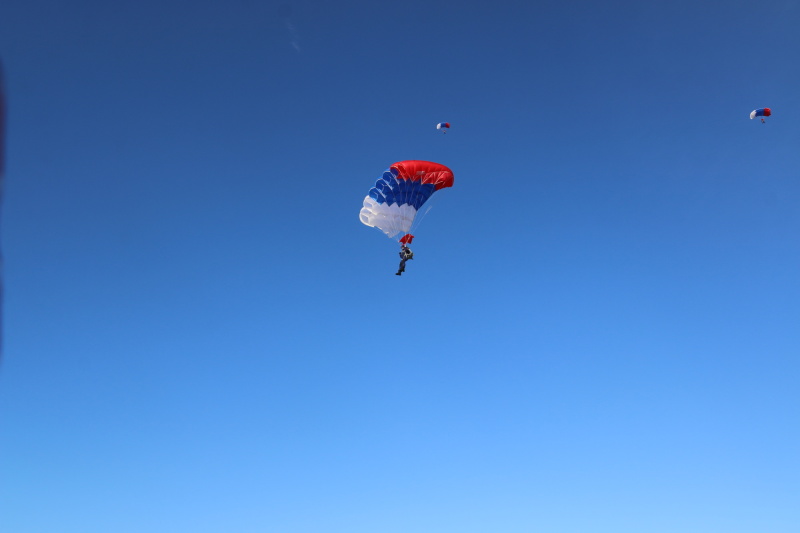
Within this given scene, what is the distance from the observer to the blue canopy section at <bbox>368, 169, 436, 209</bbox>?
55906 millimetres

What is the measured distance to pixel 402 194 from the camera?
56.7 m

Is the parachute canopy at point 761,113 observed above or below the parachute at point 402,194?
above

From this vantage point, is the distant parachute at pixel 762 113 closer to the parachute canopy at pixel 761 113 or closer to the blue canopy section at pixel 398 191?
the parachute canopy at pixel 761 113

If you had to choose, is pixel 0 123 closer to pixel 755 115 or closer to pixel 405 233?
pixel 405 233

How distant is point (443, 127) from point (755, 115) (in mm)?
32732

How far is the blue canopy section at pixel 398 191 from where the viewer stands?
2201 inches

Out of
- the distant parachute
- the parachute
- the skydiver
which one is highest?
the distant parachute

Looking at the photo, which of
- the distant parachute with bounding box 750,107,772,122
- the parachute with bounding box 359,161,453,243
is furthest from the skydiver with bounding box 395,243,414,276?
the distant parachute with bounding box 750,107,772,122

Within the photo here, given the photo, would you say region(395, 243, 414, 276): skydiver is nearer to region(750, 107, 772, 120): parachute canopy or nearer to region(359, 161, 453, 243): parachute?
region(359, 161, 453, 243): parachute

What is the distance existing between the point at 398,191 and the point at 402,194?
53 centimetres

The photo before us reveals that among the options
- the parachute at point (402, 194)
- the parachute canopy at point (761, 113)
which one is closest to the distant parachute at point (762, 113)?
the parachute canopy at point (761, 113)

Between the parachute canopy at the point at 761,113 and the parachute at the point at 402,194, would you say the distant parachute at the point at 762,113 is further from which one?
the parachute at the point at 402,194

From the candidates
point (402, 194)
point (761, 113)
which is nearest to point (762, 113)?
point (761, 113)

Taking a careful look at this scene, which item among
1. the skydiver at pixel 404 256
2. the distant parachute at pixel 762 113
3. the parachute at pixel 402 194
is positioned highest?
the distant parachute at pixel 762 113
